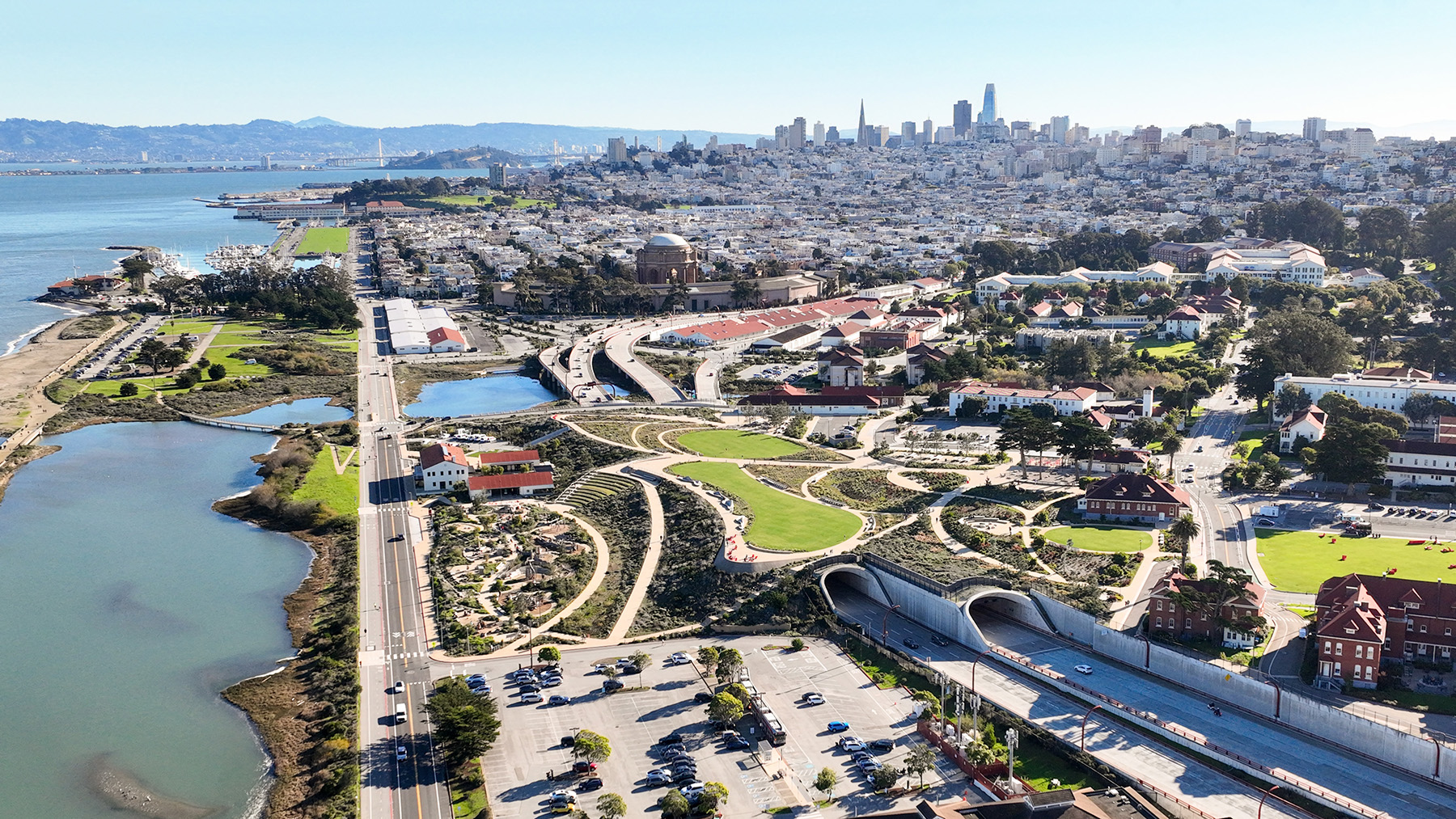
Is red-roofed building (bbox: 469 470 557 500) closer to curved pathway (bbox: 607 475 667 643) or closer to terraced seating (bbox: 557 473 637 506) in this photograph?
terraced seating (bbox: 557 473 637 506)

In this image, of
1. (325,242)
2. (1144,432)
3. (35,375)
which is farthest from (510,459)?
(325,242)

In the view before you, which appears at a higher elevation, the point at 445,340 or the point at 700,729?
the point at 445,340

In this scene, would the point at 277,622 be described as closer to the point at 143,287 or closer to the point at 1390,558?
the point at 1390,558

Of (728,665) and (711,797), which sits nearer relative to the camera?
(711,797)

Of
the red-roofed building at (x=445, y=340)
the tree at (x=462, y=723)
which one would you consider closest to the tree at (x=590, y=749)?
the tree at (x=462, y=723)

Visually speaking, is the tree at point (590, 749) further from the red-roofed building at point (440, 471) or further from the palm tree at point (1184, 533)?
the red-roofed building at point (440, 471)

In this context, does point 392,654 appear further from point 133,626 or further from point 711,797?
point 711,797
